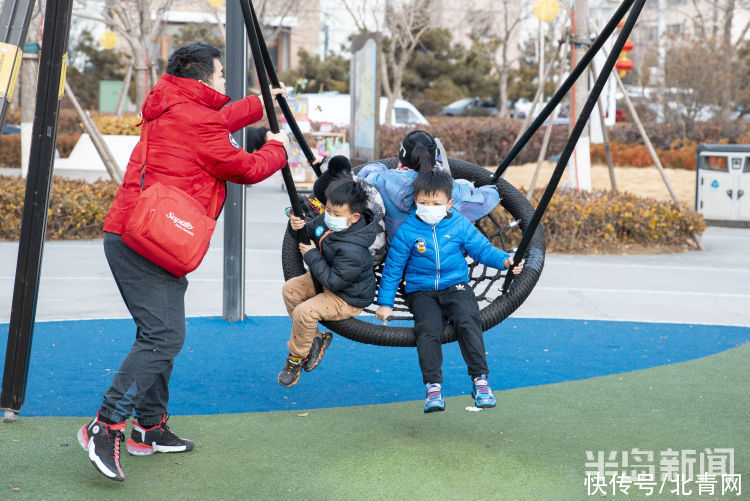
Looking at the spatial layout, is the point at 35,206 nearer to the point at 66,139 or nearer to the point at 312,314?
the point at 312,314

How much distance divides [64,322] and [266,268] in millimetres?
2329

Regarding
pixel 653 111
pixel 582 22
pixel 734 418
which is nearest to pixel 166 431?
pixel 734 418

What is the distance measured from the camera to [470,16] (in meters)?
30.4

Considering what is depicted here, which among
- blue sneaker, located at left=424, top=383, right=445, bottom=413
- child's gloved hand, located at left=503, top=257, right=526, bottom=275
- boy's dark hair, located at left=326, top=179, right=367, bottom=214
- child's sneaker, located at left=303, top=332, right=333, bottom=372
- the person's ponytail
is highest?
the person's ponytail

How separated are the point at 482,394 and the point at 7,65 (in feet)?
8.14

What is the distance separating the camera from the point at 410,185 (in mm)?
3887

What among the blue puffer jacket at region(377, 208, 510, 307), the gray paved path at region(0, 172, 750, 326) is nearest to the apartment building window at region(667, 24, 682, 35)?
the gray paved path at region(0, 172, 750, 326)

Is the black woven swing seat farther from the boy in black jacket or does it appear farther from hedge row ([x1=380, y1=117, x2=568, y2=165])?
hedge row ([x1=380, y1=117, x2=568, y2=165])

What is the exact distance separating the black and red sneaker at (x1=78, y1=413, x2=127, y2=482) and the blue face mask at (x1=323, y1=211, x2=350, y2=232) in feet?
3.70

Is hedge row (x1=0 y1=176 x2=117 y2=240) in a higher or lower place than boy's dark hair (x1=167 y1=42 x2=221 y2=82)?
lower

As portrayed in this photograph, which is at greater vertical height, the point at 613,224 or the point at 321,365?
the point at 613,224

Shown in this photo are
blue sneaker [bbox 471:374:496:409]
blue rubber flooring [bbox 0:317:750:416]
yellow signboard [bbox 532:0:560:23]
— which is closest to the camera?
blue sneaker [bbox 471:374:496:409]

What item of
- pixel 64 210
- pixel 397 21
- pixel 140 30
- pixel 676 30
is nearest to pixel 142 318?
pixel 64 210

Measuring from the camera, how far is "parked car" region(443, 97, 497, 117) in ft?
93.7
